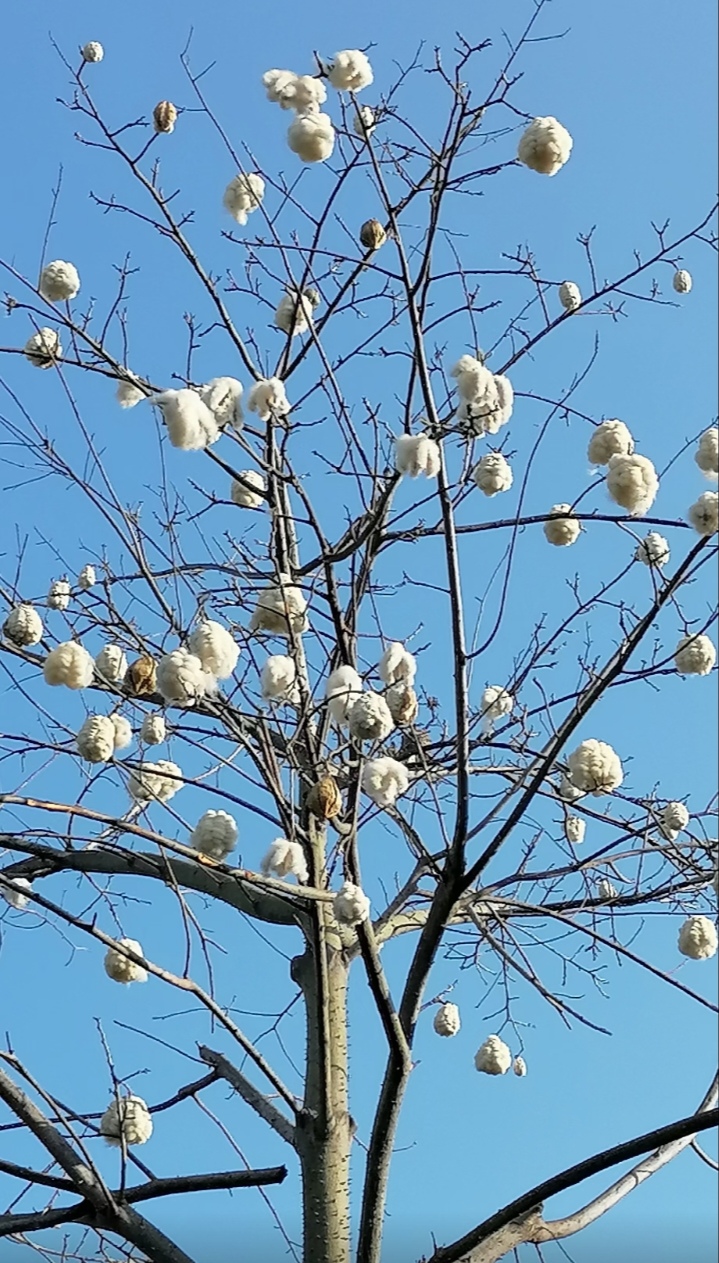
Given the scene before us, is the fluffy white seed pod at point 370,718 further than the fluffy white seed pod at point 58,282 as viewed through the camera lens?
No

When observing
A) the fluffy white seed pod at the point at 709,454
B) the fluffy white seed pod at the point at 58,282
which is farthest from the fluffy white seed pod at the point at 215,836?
the fluffy white seed pod at the point at 58,282

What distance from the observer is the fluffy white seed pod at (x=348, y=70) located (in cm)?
196

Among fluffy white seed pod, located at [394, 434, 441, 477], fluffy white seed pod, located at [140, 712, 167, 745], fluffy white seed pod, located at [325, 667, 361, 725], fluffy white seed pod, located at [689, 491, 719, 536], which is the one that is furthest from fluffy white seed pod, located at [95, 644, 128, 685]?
fluffy white seed pod, located at [689, 491, 719, 536]

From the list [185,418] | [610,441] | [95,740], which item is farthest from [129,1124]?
[610,441]

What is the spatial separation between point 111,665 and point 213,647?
1.00 ft

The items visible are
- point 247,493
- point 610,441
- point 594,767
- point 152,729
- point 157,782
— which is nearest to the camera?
point 594,767

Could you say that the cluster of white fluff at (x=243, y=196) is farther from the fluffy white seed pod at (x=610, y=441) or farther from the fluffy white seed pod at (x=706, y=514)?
the fluffy white seed pod at (x=706, y=514)

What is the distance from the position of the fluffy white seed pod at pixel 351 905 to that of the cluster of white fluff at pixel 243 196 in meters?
1.30

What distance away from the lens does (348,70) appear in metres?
1.97

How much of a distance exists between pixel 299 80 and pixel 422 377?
1.96ft

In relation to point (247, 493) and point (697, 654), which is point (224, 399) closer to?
point (247, 493)

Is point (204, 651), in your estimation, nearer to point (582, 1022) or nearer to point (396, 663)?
point (396, 663)

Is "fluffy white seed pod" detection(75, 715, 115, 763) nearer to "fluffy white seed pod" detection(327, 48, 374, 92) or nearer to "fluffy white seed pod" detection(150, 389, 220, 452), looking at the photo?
"fluffy white seed pod" detection(150, 389, 220, 452)

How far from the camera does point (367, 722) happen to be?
5.71ft
